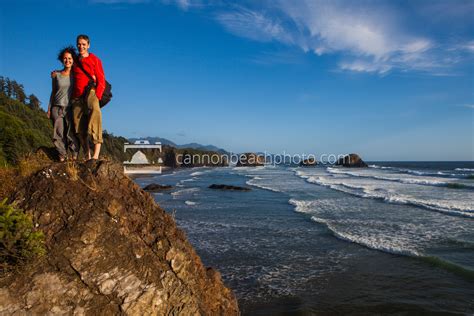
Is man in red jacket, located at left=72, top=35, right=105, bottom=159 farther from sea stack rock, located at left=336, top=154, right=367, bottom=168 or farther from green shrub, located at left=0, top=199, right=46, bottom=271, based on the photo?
sea stack rock, located at left=336, top=154, right=367, bottom=168

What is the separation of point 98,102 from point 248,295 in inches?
214

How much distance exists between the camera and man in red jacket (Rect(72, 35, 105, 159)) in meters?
5.44

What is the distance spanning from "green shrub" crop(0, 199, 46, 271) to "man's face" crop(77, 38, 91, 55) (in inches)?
114

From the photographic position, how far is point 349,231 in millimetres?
13844

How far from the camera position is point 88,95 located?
5508 mm

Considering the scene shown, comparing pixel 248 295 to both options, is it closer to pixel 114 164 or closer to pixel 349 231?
pixel 114 164

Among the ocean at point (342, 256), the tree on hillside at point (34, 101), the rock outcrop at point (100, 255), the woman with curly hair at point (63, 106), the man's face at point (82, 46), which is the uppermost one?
the tree on hillside at point (34, 101)

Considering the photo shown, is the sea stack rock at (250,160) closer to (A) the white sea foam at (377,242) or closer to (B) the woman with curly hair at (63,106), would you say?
(A) the white sea foam at (377,242)

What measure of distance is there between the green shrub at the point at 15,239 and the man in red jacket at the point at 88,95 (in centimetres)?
202

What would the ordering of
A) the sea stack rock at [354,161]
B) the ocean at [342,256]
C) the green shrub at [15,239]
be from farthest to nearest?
the sea stack rock at [354,161], the ocean at [342,256], the green shrub at [15,239]

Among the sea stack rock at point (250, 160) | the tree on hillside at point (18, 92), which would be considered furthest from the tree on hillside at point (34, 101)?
the sea stack rock at point (250, 160)

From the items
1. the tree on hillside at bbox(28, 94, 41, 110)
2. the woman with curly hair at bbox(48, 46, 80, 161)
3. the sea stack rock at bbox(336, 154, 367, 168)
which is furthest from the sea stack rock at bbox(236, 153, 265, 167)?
the woman with curly hair at bbox(48, 46, 80, 161)

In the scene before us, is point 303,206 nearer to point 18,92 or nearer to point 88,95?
point 88,95

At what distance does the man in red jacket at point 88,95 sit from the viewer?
5.44 m
